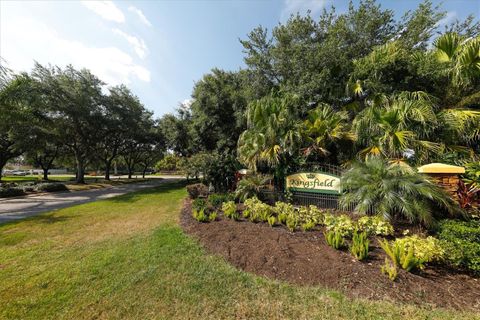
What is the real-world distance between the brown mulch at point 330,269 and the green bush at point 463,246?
19 cm

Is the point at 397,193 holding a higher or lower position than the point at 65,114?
lower

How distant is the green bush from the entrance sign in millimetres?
3071

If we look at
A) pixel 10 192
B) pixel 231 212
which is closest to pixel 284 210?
pixel 231 212

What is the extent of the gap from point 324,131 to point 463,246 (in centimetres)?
511

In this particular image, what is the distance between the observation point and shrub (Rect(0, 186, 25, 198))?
11.4 m

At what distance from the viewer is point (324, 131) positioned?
7570 mm

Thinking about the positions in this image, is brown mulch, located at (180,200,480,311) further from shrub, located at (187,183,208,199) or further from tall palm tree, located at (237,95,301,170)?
shrub, located at (187,183,208,199)

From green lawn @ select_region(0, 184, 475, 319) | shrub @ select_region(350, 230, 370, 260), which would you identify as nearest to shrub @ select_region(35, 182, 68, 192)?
green lawn @ select_region(0, 184, 475, 319)

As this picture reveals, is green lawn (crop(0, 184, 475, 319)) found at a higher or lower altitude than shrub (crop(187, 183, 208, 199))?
lower

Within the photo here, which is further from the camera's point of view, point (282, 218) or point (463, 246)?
point (282, 218)

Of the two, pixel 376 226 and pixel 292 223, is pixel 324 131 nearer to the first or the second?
pixel 376 226

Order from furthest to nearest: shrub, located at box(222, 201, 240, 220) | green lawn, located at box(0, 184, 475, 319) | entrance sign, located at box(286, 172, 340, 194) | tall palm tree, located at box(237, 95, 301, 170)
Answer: tall palm tree, located at box(237, 95, 301, 170) < entrance sign, located at box(286, 172, 340, 194) < shrub, located at box(222, 201, 240, 220) < green lawn, located at box(0, 184, 475, 319)

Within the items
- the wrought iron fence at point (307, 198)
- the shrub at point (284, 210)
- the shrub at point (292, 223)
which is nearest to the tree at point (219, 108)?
the wrought iron fence at point (307, 198)

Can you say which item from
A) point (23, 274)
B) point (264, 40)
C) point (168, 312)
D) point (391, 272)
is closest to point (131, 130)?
point (264, 40)
